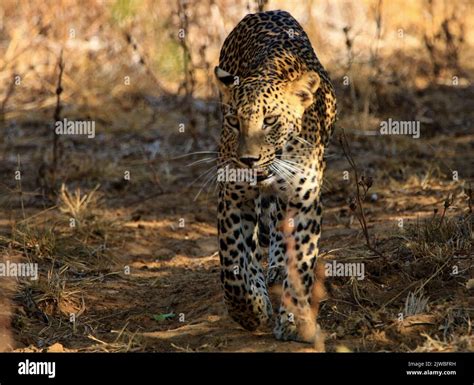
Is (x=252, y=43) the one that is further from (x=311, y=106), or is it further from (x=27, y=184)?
(x=27, y=184)

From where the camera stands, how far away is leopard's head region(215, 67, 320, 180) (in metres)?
5.73

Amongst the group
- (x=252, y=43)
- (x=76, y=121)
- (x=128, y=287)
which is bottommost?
(x=128, y=287)

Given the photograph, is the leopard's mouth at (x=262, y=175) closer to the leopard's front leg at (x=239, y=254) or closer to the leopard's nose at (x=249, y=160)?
the leopard's nose at (x=249, y=160)

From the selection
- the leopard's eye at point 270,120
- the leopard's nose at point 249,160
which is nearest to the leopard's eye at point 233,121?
the leopard's eye at point 270,120

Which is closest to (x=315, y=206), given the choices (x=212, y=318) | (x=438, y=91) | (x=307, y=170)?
(x=307, y=170)

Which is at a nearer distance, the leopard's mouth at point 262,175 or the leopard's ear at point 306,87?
the leopard's mouth at point 262,175

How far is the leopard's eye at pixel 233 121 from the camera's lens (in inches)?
231

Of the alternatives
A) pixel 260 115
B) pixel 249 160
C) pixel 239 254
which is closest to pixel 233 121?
pixel 260 115

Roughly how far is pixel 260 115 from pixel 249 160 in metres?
0.30

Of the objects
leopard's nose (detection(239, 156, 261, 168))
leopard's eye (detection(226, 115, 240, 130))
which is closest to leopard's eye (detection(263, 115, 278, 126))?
leopard's eye (detection(226, 115, 240, 130))

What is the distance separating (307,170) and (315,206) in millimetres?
237

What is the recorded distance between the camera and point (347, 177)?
9992 millimetres

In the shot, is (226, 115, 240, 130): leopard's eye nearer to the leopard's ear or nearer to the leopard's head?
the leopard's head

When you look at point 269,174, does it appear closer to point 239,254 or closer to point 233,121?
point 233,121
